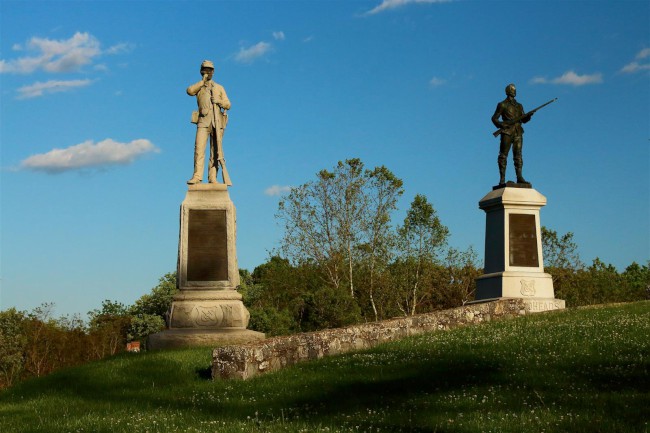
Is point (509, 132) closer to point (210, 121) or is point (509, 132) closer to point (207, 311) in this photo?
point (210, 121)

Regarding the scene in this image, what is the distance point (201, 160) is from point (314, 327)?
2581cm

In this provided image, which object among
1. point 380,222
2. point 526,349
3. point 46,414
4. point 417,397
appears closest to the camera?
point 417,397

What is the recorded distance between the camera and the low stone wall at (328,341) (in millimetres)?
15852

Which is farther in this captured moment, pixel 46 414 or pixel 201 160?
pixel 201 160

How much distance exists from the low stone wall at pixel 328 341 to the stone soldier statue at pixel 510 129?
658cm

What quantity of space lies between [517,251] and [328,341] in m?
12.0

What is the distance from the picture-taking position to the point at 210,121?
84.0ft

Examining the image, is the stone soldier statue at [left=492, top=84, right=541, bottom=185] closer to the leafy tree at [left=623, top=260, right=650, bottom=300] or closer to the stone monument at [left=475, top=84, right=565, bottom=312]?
the stone monument at [left=475, top=84, right=565, bottom=312]

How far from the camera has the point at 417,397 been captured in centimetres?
1267

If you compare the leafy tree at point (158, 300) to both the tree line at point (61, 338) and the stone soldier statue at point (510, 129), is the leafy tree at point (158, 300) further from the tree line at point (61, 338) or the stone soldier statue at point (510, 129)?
the stone soldier statue at point (510, 129)

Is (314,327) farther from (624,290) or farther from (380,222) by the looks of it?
(624,290)

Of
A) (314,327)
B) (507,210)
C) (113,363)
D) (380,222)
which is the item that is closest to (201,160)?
(113,363)

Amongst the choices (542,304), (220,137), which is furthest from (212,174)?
(542,304)

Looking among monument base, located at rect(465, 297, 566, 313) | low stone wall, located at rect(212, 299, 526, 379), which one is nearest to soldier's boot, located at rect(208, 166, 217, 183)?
low stone wall, located at rect(212, 299, 526, 379)
